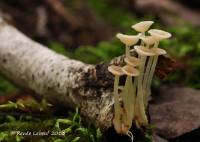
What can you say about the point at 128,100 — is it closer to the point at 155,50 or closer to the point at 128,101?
the point at 128,101

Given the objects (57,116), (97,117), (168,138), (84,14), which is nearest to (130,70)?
(97,117)

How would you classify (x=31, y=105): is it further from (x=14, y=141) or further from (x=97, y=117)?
(x=97, y=117)

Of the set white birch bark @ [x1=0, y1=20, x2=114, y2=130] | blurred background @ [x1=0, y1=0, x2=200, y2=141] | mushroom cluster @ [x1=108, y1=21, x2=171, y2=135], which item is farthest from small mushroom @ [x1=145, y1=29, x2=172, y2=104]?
blurred background @ [x1=0, y1=0, x2=200, y2=141]

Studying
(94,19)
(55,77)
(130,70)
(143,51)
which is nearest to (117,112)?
(130,70)

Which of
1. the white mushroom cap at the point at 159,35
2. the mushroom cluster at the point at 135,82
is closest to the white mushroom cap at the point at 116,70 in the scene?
the mushroom cluster at the point at 135,82

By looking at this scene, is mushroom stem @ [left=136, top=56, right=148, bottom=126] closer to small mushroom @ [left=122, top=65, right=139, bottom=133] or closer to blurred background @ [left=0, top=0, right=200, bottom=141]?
small mushroom @ [left=122, top=65, right=139, bottom=133]

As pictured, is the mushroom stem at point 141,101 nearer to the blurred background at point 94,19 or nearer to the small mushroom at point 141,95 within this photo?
the small mushroom at point 141,95
